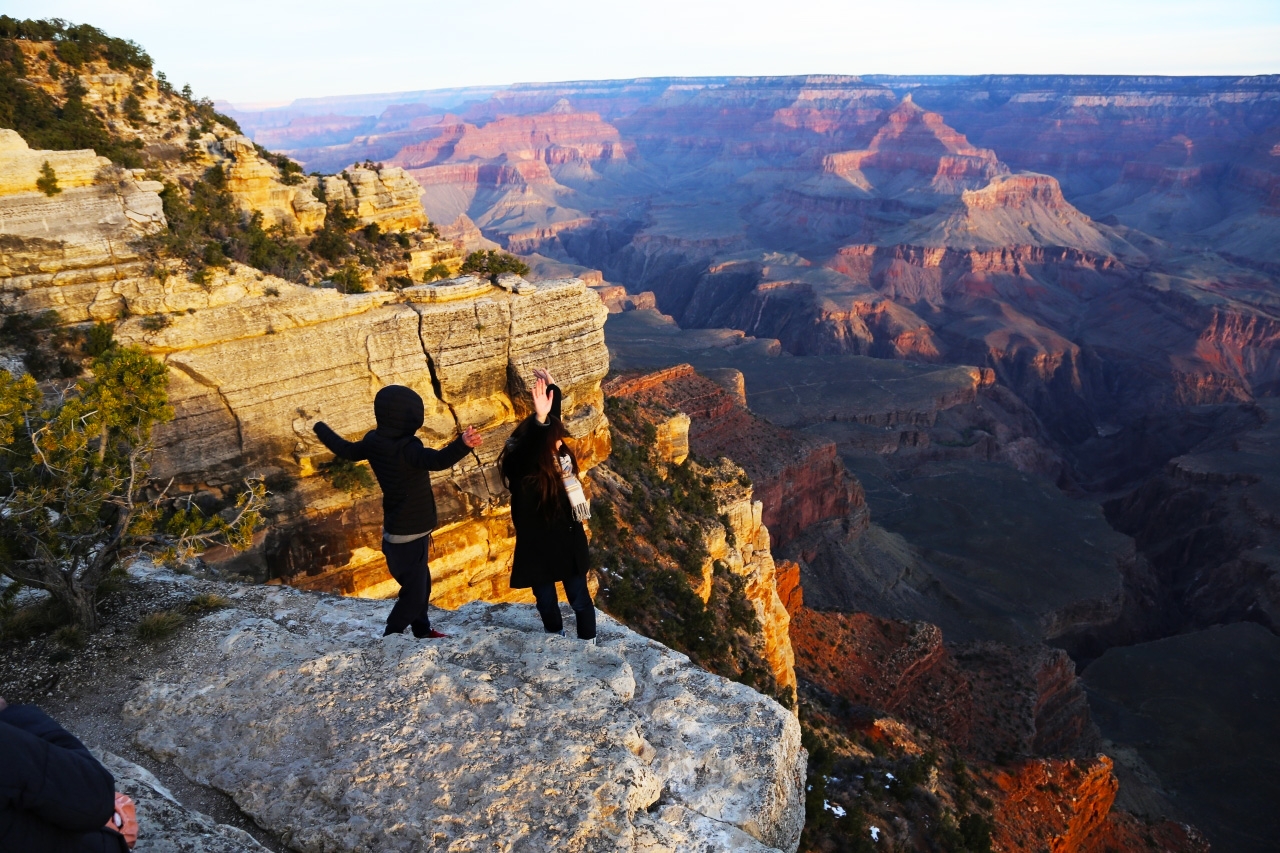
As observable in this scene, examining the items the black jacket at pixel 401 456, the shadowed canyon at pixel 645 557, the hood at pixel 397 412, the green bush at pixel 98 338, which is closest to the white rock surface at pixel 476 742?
the shadowed canyon at pixel 645 557

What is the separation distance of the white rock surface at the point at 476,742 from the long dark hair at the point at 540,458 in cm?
161

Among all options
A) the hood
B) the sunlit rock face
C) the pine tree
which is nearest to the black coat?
the hood

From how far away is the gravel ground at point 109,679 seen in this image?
6.02 m

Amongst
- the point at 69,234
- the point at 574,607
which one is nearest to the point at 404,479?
the point at 574,607

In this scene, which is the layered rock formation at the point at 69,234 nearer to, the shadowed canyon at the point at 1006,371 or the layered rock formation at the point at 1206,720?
the shadowed canyon at the point at 1006,371

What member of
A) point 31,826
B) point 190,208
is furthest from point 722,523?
point 31,826

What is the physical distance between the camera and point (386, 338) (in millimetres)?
14461

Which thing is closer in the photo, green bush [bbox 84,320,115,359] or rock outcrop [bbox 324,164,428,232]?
green bush [bbox 84,320,115,359]

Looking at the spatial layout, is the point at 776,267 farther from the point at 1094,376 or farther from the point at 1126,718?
the point at 1126,718

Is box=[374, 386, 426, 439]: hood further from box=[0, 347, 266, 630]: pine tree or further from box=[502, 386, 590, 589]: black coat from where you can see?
box=[0, 347, 266, 630]: pine tree

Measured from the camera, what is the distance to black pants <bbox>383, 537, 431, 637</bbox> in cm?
767

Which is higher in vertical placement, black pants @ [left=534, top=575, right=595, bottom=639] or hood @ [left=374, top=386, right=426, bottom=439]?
hood @ [left=374, top=386, right=426, bottom=439]

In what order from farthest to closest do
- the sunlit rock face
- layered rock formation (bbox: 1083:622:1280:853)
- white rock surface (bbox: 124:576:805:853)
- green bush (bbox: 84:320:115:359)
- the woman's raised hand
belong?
layered rock formation (bbox: 1083:622:1280:853) → the sunlit rock face → green bush (bbox: 84:320:115:359) → the woman's raised hand → white rock surface (bbox: 124:576:805:853)

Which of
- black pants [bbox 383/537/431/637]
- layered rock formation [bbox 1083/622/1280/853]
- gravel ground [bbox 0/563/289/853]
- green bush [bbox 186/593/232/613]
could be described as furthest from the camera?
layered rock formation [bbox 1083/622/1280/853]
